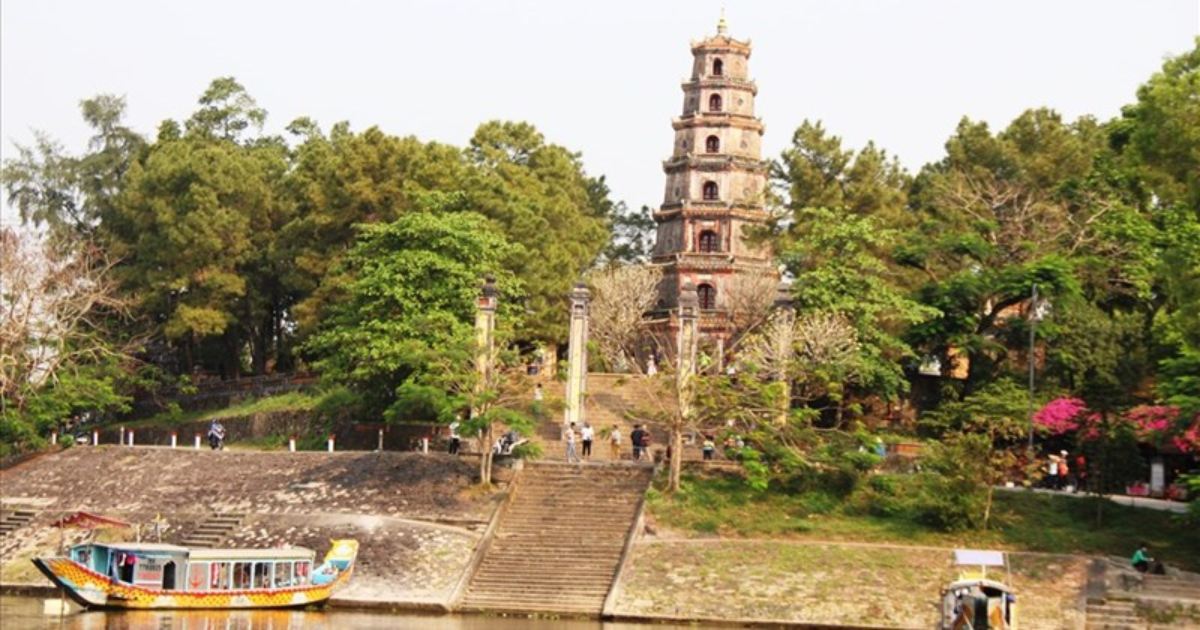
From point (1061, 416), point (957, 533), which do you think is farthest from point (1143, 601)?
point (1061, 416)

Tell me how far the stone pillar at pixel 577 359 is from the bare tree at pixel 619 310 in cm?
1277

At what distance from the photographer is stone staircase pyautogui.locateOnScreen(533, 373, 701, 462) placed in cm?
4988

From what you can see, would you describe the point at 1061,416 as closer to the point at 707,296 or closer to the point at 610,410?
the point at 610,410

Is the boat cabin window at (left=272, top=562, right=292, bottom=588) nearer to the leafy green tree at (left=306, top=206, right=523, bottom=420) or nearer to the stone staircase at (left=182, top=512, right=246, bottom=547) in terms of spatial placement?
the stone staircase at (left=182, top=512, right=246, bottom=547)

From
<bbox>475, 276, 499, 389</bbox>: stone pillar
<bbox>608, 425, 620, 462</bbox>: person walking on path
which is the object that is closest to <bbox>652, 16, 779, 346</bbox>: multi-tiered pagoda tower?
<bbox>475, 276, 499, 389</bbox>: stone pillar

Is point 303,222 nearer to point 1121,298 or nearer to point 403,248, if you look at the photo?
point 403,248

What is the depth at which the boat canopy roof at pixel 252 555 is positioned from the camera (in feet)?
131

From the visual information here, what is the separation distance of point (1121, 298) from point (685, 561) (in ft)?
70.5

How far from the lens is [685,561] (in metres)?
42.4

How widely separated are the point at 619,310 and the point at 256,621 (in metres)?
33.1

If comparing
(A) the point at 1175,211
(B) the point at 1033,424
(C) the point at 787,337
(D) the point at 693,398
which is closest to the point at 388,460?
(D) the point at 693,398

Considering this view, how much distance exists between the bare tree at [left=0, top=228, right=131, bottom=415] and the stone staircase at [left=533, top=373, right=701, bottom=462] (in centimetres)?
Answer: 1523

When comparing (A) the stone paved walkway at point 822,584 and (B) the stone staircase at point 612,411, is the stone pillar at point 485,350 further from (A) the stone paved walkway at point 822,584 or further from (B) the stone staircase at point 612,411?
(A) the stone paved walkway at point 822,584

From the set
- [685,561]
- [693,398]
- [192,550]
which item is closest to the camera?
[192,550]
